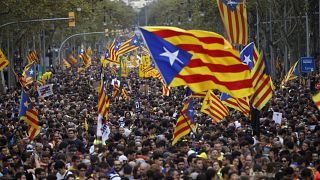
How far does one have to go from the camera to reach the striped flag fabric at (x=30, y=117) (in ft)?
74.8

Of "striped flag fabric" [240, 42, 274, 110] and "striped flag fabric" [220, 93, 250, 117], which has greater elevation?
"striped flag fabric" [240, 42, 274, 110]

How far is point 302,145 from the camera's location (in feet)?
63.8

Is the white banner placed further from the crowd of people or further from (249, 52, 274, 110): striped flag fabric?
(249, 52, 274, 110): striped flag fabric

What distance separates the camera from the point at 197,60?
58.1ft

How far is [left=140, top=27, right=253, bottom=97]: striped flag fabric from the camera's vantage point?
17.1 m

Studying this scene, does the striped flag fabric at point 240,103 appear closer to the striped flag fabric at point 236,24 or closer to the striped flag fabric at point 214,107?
the striped flag fabric at point 214,107

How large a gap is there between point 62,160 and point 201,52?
300cm

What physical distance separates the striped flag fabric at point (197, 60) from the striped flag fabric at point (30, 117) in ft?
20.2

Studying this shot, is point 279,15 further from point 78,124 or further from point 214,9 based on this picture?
point 78,124

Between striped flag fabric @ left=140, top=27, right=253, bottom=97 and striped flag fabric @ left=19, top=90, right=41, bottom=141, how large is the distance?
6.17m

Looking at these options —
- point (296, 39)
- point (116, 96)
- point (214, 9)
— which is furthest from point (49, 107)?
point (214, 9)

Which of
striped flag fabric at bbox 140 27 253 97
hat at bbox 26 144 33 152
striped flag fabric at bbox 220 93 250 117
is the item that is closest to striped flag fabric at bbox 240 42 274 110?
striped flag fabric at bbox 220 93 250 117

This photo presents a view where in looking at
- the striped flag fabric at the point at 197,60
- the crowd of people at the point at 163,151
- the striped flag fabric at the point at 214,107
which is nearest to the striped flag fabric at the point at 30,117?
the crowd of people at the point at 163,151

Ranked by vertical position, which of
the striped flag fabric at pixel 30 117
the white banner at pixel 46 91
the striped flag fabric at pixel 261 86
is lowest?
the white banner at pixel 46 91
